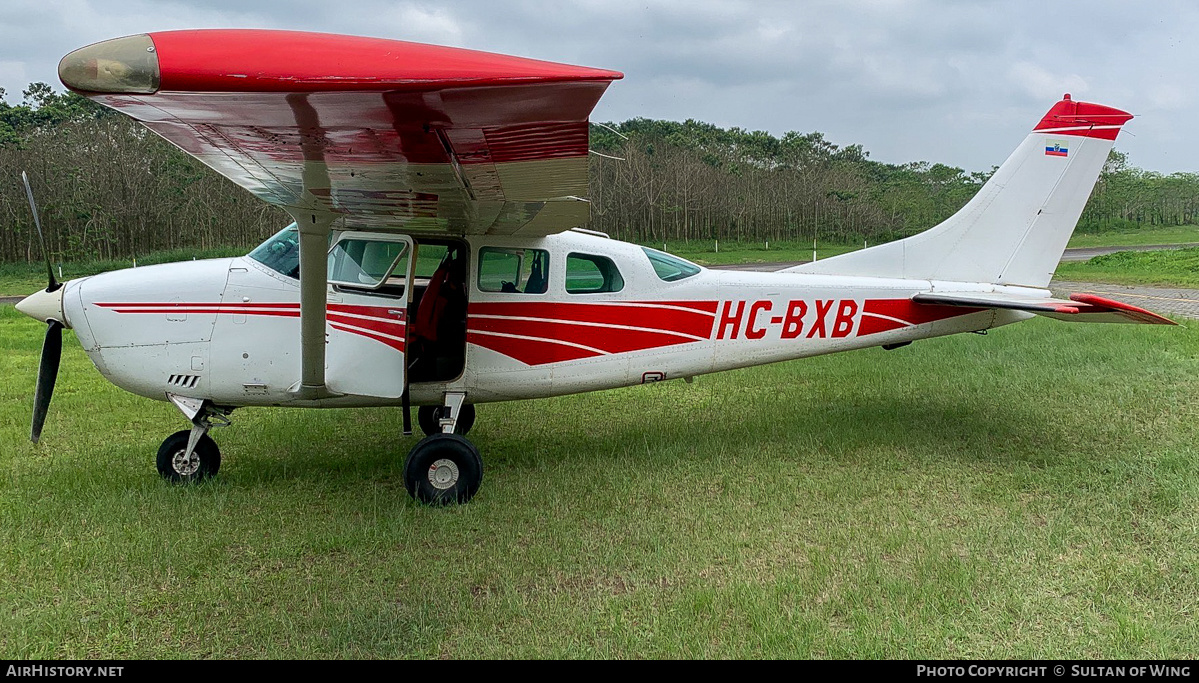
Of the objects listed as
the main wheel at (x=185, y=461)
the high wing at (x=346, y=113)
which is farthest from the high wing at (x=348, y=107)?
the main wheel at (x=185, y=461)

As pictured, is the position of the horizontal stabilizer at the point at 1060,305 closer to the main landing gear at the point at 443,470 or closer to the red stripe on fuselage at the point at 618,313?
the red stripe on fuselage at the point at 618,313

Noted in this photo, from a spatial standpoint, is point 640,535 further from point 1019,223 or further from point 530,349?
point 1019,223

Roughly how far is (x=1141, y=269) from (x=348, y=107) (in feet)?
98.4

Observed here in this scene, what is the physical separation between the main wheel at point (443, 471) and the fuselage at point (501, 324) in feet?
1.74

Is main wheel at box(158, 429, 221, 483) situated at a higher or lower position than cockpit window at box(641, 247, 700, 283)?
lower

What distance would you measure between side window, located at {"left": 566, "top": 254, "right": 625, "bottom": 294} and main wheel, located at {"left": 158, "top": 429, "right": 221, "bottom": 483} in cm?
297

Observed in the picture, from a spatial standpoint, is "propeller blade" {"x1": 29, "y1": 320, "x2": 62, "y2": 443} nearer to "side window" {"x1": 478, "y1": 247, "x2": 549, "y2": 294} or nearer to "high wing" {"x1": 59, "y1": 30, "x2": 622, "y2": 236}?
"high wing" {"x1": 59, "y1": 30, "x2": 622, "y2": 236}

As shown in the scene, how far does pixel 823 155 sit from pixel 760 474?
5265 cm

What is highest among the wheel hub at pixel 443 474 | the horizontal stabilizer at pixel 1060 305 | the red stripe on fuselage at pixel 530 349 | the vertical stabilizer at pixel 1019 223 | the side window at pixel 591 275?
the vertical stabilizer at pixel 1019 223

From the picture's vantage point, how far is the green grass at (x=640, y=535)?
3369 mm

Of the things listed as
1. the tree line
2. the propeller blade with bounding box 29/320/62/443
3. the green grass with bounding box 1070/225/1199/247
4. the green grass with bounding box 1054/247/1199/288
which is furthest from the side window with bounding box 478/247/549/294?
the green grass with bounding box 1070/225/1199/247

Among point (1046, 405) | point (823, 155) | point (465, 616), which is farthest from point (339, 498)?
point (823, 155)

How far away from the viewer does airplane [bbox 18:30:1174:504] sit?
239 cm
